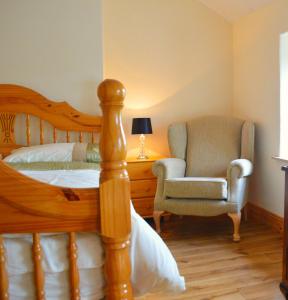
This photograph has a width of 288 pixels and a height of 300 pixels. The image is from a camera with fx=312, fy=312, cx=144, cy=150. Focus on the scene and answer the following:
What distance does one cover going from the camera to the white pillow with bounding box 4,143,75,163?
246 cm

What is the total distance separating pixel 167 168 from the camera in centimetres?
267

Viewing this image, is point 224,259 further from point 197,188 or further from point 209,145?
point 209,145

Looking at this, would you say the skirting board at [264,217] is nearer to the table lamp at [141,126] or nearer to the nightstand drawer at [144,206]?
the nightstand drawer at [144,206]

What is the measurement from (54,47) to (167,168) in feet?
5.09

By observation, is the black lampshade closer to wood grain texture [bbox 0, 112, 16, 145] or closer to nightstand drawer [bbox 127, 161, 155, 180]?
nightstand drawer [bbox 127, 161, 155, 180]

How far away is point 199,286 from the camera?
74.9 inches

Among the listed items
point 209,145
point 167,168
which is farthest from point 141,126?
point 209,145

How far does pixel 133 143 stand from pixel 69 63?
1.02m

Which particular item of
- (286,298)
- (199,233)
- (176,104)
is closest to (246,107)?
(176,104)

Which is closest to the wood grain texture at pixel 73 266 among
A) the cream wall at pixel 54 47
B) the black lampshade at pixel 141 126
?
the black lampshade at pixel 141 126

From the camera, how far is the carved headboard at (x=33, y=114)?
9.19ft

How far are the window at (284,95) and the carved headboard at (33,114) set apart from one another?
5.23 ft

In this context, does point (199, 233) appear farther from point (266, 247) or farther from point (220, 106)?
point (220, 106)

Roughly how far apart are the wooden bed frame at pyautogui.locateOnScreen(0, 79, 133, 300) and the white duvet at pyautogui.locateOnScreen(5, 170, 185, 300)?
3cm
